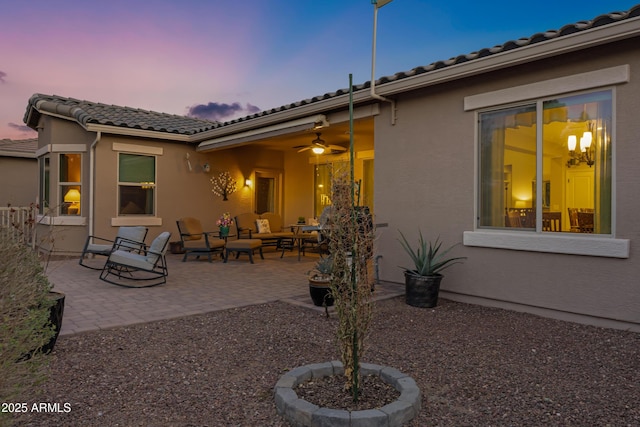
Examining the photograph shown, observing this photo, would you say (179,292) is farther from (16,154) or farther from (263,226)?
(16,154)

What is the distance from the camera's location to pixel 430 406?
8.36 ft

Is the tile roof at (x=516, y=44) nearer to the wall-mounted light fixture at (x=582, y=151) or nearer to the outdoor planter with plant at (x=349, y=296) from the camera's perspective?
the wall-mounted light fixture at (x=582, y=151)

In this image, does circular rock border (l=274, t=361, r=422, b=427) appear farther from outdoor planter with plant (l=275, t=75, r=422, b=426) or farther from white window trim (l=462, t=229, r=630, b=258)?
white window trim (l=462, t=229, r=630, b=258)

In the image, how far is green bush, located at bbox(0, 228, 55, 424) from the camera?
1.90 m

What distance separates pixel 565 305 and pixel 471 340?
1439 millimetres

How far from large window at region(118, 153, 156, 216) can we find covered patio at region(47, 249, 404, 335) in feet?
5.24

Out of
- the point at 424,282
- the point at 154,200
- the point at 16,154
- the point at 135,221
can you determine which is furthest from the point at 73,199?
the point at 424,282

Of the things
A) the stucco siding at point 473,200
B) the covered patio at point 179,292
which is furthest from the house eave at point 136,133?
the stucco siding at point 473,200

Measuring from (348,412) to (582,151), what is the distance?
3.93 metres

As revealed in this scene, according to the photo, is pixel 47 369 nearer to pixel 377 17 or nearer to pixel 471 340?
pixel 471 340

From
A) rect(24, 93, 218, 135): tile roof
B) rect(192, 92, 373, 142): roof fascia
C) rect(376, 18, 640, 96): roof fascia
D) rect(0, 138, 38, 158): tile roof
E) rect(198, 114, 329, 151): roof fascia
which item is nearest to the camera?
rect(376, 18, 640, 96): roof fascia

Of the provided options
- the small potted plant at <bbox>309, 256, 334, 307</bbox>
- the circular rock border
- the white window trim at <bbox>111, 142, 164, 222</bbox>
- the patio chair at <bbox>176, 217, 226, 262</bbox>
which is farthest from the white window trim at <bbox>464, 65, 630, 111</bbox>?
the white window trim at <bbox>111, 142, 164, 222</bbox>

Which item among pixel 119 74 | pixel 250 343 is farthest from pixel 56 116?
pixel 250 343

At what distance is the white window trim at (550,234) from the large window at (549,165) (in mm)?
94
